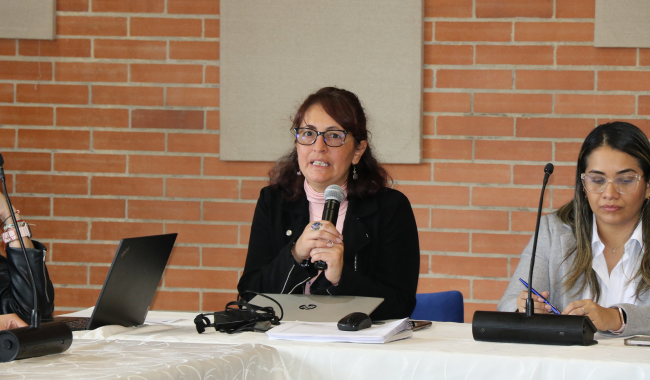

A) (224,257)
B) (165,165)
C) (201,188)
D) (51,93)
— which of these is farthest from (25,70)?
(224,257)

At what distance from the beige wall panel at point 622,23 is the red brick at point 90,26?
223 cm

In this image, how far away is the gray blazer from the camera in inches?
82.0

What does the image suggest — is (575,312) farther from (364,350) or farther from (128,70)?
(128,70)

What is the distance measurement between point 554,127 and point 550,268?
0.98 meters

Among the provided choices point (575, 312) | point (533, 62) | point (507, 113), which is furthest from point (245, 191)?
point (575, 312)

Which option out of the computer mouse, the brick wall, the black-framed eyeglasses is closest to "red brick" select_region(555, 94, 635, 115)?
the brick wall

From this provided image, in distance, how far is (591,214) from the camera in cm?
220

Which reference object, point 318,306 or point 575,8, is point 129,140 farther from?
point 575,8

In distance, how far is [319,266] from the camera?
6.02 feet

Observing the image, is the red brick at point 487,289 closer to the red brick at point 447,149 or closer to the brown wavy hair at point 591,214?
the red brick at point 447,149

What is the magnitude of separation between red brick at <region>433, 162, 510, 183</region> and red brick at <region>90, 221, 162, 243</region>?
137 centimetres

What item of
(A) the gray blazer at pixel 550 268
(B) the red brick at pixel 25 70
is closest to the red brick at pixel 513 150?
(A) the gray blazer at pixel 550 268

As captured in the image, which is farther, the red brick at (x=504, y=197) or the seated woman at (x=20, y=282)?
the red brick at (x=504, y=197)

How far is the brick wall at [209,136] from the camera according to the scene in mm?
2947
